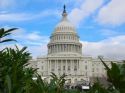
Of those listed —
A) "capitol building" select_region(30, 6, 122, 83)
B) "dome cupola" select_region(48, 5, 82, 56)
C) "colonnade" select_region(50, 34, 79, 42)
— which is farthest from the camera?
"colonnade" select_region(50, 34, 79, 42)

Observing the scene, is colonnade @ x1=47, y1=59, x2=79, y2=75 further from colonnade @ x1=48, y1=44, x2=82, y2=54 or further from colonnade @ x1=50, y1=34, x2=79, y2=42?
colonnade @ x1=50, y1=34, x2=79, y2=42

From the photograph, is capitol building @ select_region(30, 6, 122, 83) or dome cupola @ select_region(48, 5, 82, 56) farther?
dome cupola @ select_region(48, 5, 82, 56)

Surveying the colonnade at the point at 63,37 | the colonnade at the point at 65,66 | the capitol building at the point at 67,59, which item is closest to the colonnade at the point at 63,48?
the capitol building at the point at 67,59

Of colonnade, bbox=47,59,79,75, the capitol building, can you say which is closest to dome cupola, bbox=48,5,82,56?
the capitol building

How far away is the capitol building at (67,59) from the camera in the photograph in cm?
12812

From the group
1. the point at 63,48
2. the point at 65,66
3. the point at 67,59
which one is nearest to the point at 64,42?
the point at 63,48

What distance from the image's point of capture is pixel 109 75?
73.5 inches

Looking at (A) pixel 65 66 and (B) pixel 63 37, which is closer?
(A) pixel 65 66

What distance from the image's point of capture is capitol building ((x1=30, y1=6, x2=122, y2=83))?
128125 mm

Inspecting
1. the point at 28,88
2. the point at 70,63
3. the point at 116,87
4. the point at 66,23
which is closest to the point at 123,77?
the point at 116,87

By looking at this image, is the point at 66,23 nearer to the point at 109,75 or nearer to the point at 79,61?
the point at 79,61

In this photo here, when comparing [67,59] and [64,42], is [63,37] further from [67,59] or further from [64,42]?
[67,59]

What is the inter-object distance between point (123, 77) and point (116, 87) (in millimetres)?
63

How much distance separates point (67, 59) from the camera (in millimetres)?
128500
